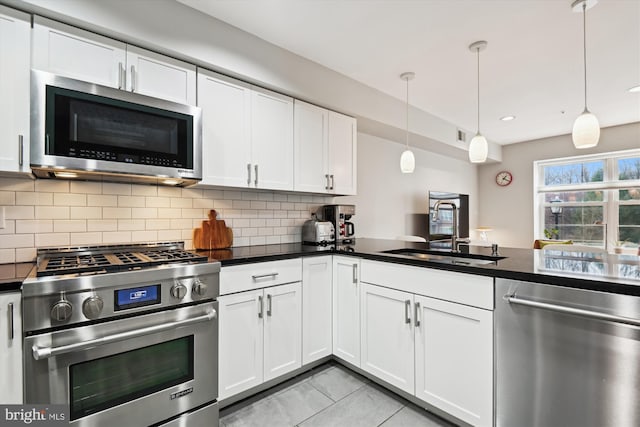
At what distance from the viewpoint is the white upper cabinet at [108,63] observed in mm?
1519

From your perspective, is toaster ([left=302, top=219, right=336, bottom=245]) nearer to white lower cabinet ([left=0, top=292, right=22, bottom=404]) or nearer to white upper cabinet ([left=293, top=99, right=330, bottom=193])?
white upper cabinet ([left=293, top=99, right=330, bottom=193])

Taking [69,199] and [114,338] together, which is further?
[69,199]

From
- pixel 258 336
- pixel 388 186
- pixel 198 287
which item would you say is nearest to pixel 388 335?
pixel 258 336

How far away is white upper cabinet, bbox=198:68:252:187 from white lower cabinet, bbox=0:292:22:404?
43.8 inches

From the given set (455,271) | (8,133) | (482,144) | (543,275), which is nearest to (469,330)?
(455,271)

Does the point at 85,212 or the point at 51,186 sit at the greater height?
the point at 51,186

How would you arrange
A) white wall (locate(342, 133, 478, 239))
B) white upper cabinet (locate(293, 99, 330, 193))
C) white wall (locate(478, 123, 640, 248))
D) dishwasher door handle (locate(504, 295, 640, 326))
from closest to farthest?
dishwasher door handle (locate(504, 295, 640, 326)), white upper cabinet (locate(293, 99, 330, 193)), white wall (locate(342, 133, 478, 239)), white wall (locate(478, 123, 640, 248))

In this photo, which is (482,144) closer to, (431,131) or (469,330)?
(469,330)

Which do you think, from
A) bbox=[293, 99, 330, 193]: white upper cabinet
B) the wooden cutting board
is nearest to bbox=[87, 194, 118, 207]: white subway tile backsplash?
the wooden cutting board

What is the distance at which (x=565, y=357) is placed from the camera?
130 cm

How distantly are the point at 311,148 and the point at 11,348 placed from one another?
7.27 feet

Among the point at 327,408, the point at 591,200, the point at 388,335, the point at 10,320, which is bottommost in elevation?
the point at 327,408

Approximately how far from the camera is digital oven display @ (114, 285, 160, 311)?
1393mm

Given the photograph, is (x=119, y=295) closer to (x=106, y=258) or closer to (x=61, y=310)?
(x=61, y=310)
